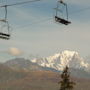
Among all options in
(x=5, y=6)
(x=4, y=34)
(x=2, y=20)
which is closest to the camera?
(x=5, y=6)

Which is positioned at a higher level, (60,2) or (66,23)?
(60,2)

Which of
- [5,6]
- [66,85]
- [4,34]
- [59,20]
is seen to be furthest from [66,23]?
[66,85]

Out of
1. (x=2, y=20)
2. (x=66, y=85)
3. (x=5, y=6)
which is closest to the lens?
(x=5, y=6)

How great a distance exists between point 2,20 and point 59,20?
5.59 m

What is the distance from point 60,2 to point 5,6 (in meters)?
4.60

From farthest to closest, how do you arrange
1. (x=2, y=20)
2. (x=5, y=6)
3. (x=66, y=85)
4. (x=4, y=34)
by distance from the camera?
(x=66, y=85)
(x=4, y=34)
(x=2, y=20)
(x=5, y=6)

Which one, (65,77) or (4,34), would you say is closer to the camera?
(4,34)

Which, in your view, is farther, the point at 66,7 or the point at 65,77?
the point at 65,77

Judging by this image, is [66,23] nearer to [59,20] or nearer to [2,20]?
[59,20]

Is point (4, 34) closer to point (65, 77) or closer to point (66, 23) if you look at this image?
point (66, 23)

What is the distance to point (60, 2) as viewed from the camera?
1053 inches

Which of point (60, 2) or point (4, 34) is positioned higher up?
point (60, 2)

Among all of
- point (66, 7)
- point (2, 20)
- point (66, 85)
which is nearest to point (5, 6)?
point (2, 20)

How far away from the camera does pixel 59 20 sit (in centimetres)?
2683
